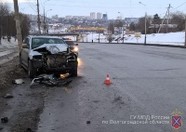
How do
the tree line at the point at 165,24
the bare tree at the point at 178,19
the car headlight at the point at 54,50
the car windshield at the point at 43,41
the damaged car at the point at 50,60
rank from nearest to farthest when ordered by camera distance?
the damaged car at the point at 50,60
the car headlight at the point at 54,50
the car windshield at the point at 43,41
the tree line at the point at 165,24
the bare tree at the point at 178,19

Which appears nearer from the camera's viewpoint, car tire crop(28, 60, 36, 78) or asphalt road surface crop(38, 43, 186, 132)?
asphalt road surface crop(38, 43, 186, 132)

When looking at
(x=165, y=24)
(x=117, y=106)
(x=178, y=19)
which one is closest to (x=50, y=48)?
(x=117, y=106)

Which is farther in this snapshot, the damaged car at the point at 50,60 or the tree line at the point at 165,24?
the tree line at the point at 165,24

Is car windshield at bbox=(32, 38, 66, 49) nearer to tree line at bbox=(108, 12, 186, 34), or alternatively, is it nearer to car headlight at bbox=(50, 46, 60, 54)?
car headlight at bbox=(50, 46, 60, 54)

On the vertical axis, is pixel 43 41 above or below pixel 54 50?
above

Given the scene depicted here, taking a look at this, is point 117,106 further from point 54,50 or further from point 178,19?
point 178,19

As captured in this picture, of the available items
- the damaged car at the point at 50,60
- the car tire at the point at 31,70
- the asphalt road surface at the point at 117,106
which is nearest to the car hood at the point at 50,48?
the damaged car at the point at 50,60

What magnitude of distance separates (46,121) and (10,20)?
2868 inches

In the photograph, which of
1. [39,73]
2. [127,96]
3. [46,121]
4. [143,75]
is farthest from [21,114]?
[143,75]

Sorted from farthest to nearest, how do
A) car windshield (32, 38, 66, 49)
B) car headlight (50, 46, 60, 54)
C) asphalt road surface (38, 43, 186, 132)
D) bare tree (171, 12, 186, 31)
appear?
bare tree (171, 12, 186, 31) → car windshield (32, 38, 66, 49) → car headlight (50, 46, 60, 54) → asphalt road surface (38, 43, 186, 132)

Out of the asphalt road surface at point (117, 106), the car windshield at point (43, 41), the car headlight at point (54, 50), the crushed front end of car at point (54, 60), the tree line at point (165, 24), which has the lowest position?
the tree line at point (165, 24)

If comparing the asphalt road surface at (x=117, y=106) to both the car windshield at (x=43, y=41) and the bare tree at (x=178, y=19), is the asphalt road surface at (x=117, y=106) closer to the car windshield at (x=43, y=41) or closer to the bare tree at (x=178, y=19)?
the car windshield at (x=43, y=41)

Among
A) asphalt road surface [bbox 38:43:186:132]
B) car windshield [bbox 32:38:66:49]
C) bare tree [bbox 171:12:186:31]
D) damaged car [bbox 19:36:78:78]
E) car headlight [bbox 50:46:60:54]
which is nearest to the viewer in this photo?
asphalt road surface [bbox 38:43:186:132]

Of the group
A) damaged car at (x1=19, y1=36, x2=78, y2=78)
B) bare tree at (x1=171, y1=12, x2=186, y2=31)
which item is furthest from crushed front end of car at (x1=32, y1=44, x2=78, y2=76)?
bare tree at (x1=171, y1=12, x2=186, y2=31)
